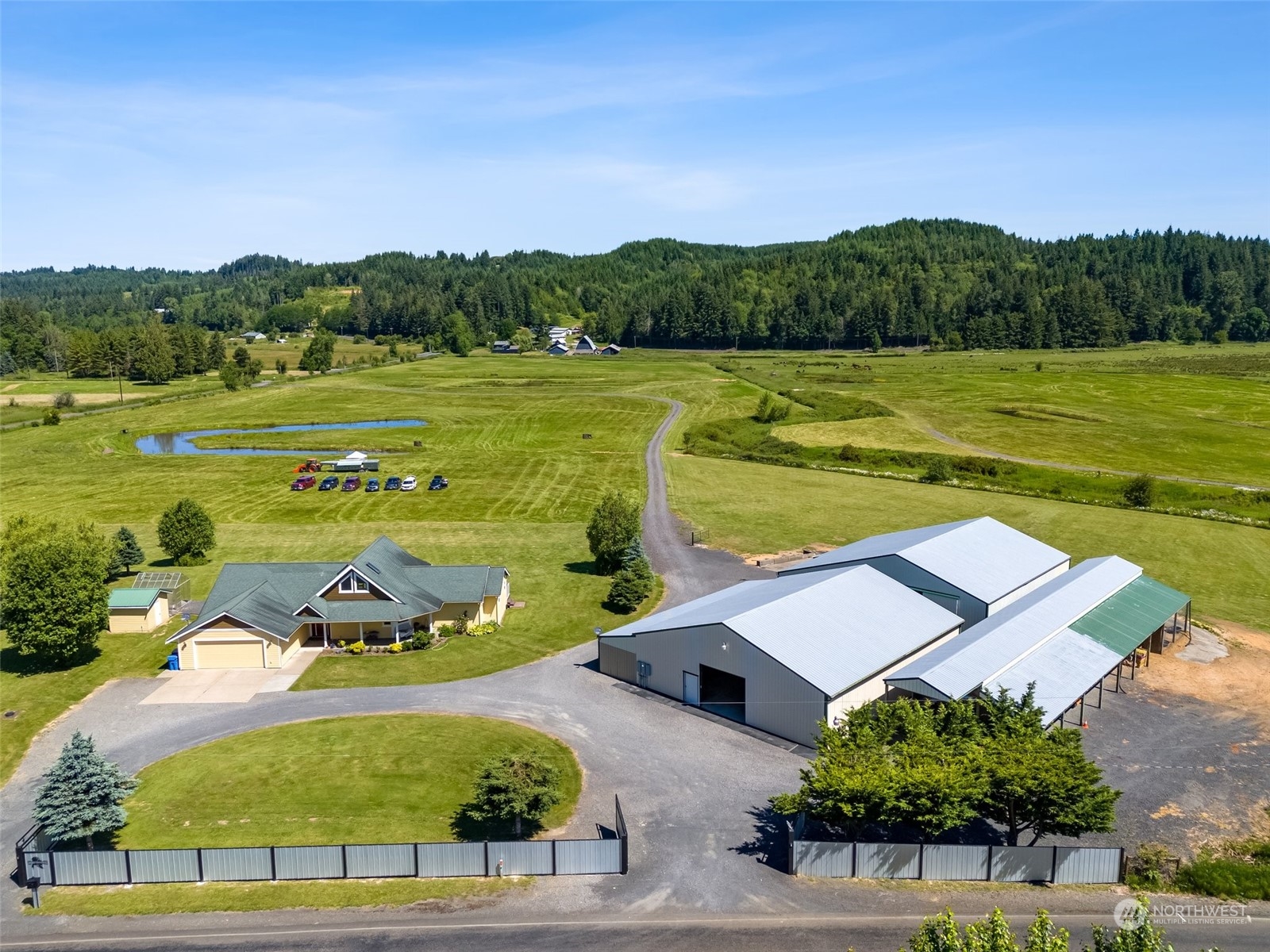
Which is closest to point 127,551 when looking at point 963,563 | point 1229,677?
point 963,563

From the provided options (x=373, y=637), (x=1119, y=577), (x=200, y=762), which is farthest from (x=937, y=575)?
(x=200, y=762)

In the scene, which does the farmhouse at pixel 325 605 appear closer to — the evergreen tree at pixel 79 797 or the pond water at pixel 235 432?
the evergreen tree at pixel 79 797

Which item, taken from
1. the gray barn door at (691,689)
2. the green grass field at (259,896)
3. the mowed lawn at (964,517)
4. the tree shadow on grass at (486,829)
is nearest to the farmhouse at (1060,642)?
the gray barn door at (691,689)

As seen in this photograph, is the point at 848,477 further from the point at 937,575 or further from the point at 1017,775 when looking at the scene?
the point at 1017,775

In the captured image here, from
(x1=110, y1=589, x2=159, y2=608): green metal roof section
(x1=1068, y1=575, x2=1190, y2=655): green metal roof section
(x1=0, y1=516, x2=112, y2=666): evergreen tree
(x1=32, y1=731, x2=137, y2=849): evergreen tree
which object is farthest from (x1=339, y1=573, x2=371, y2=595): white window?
(x1=1068, y1=575, x2=1190, y2=655): green metal roof section

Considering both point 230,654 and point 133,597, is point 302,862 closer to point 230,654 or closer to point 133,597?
point 230,654

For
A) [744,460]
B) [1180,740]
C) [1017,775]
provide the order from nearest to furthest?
[1017,775] → [1180,740] → [744,460]
